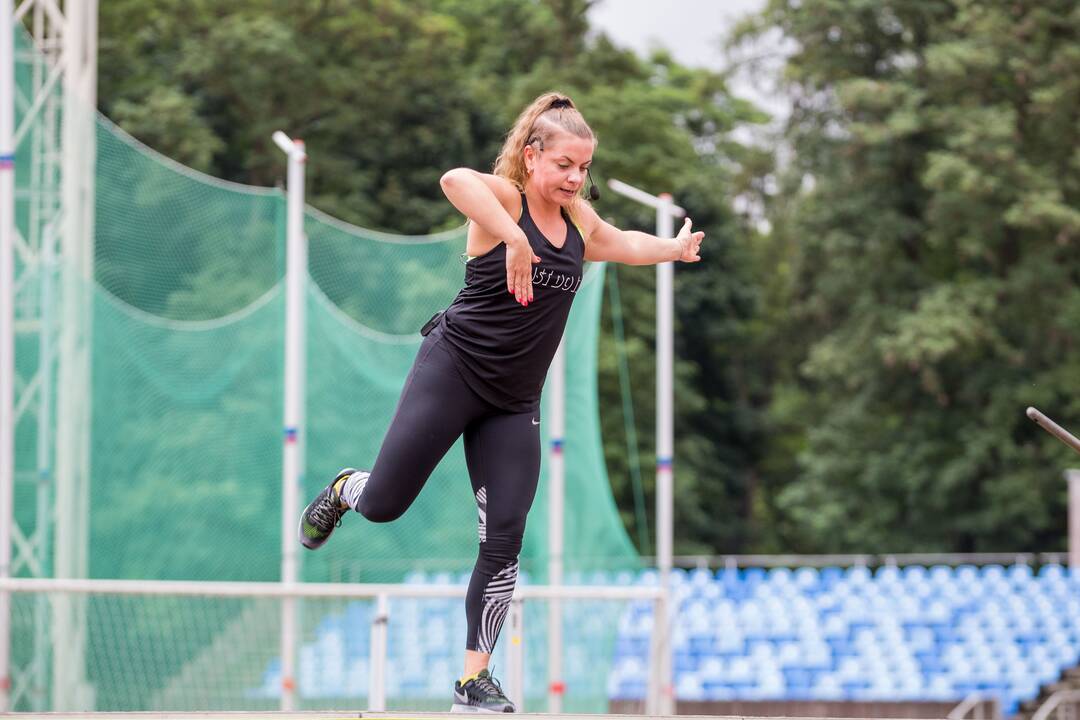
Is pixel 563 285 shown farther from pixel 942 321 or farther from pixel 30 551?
pixel 942 321

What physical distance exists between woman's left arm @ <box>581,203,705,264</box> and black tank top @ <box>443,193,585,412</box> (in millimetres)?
162

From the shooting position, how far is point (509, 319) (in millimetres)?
3508

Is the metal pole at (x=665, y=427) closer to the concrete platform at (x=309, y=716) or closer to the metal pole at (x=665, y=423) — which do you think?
the metal pole at (x=665, y=423)

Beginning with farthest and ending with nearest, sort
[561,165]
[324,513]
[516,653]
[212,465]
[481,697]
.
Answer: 1. [212,465]
2. [516,653]
3. [324,513]
4. [481,697]
5. [561,165]

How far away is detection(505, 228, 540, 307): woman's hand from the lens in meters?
3.30

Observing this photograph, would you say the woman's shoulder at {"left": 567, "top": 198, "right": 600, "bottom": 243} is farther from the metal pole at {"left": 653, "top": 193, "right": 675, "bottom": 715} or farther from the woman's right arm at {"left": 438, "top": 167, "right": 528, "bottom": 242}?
the metal pole at {"left": 653, "top": 193, "right": 675, "bottom": 715}

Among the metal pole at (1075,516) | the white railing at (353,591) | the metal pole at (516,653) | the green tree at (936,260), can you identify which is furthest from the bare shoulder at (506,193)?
the green tree at (936,260)

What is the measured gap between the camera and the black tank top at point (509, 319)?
350cm

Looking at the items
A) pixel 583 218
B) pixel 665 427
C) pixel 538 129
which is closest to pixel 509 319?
pixel 583 218

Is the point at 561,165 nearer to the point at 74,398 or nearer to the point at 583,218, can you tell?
the point at 583,218

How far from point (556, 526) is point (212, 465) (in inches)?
92.2

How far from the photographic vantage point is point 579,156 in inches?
137

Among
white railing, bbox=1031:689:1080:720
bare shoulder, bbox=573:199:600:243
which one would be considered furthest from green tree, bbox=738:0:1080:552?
bare shoulder, bbox=573:199:600:243

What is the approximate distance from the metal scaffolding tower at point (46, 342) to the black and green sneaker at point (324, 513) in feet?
12.5
